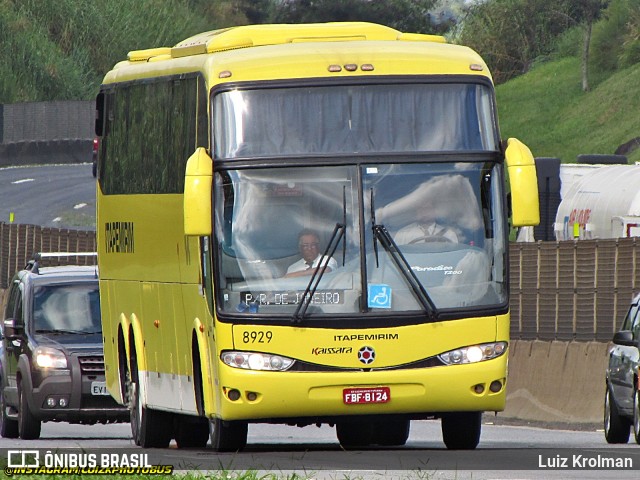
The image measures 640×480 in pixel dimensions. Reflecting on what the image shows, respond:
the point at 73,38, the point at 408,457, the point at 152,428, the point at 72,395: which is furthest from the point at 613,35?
the point at 408,457

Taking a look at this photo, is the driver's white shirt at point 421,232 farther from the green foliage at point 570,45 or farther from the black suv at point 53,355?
the green foliage at point 570,45

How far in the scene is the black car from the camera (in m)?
19.7

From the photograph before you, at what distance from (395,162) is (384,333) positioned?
1.42 meters

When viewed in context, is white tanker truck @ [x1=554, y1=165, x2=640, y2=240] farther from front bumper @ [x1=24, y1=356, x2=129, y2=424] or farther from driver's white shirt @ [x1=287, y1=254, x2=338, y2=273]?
driver's white shirt @ [x1=287, y1=254, x2=338, y2=273]

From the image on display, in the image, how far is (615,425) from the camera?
20.5m

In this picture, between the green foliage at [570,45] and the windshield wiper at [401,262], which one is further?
the green foliage at [570,45]

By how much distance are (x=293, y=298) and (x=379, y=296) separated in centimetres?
68

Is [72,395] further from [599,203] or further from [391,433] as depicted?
[599,203]

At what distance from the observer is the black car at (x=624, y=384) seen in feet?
64.7

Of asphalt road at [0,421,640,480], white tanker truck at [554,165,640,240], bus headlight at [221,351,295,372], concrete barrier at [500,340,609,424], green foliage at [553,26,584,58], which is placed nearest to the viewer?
asphalt road at [0,421,640,480]

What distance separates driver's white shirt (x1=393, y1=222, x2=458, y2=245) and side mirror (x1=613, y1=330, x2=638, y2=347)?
446 centimetres

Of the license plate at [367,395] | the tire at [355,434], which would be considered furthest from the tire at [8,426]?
the license plate at [367,395]

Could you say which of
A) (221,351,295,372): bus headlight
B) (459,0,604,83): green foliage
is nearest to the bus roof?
(221,351,295,372): bus headlight

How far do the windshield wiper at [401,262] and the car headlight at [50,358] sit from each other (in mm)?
6932
